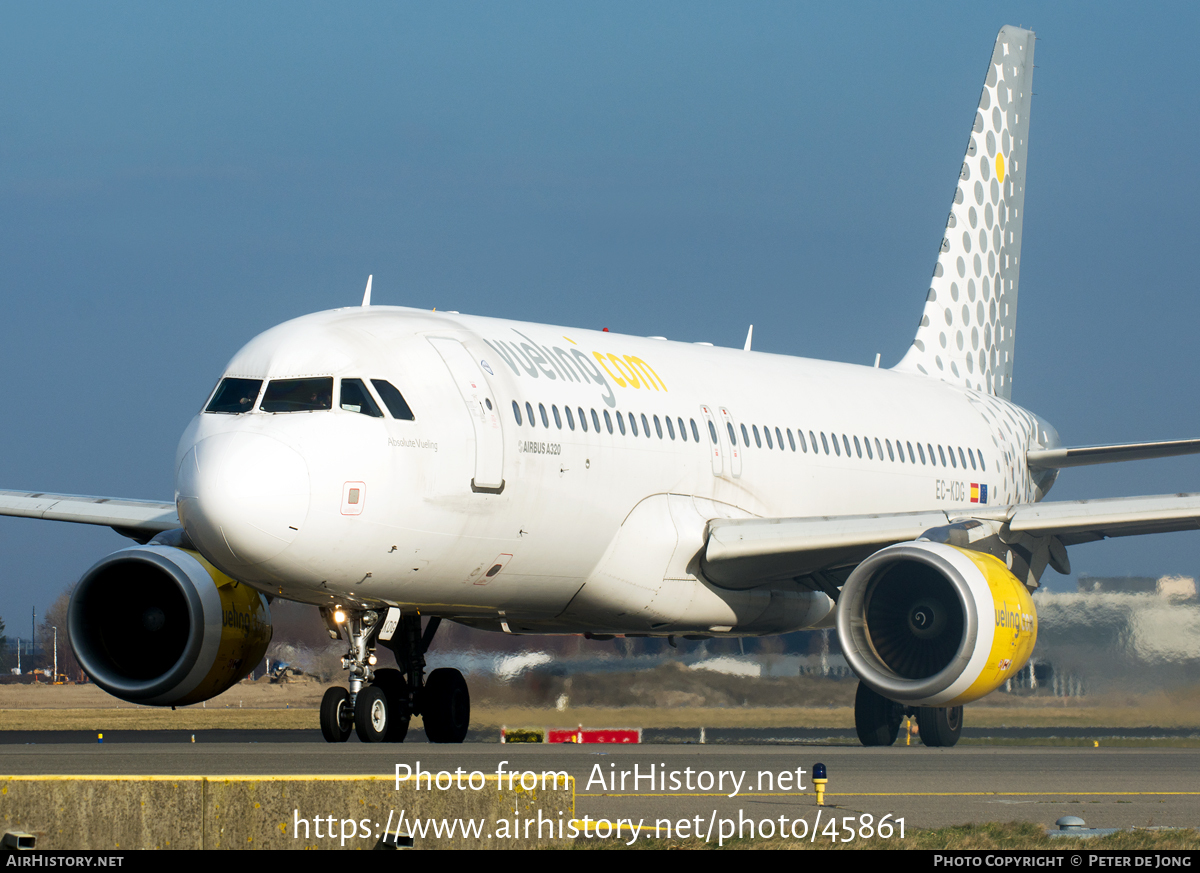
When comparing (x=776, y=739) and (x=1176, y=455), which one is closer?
(x=1176, y=455)

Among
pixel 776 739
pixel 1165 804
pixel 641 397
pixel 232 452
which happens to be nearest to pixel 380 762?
pixel 232 452

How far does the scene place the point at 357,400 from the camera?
1453 centimetres

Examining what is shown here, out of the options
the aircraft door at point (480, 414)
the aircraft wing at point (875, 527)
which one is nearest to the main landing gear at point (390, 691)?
the aircraft door at point (480, 414)

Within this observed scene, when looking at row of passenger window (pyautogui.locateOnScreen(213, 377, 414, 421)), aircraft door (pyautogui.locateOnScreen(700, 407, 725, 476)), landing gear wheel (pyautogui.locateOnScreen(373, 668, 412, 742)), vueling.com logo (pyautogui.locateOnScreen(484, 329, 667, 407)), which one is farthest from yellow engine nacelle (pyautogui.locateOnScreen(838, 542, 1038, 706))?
row of passenger window (pyautogui.locateOnScreen(213, 377, 414, 421))

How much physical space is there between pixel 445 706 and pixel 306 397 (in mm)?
4494

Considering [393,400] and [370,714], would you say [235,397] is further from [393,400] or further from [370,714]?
[370,714]

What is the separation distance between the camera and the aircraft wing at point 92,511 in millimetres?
18312

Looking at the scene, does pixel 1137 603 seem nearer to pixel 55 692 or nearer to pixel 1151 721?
pixel 1151 721

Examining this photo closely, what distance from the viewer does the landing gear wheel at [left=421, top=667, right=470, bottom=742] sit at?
1748 cm

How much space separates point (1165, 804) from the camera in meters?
10.8

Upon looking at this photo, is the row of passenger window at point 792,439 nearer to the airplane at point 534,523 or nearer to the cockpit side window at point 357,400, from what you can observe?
the airplane at point 534,523

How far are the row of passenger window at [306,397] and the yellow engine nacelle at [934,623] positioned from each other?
16.0ft

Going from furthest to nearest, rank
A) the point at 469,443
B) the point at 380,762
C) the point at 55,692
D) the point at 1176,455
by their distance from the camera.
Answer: the point at 55,692
the point at 1176,455
the point at 469,443
the point at 380,762

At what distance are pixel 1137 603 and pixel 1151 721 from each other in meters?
1.54
